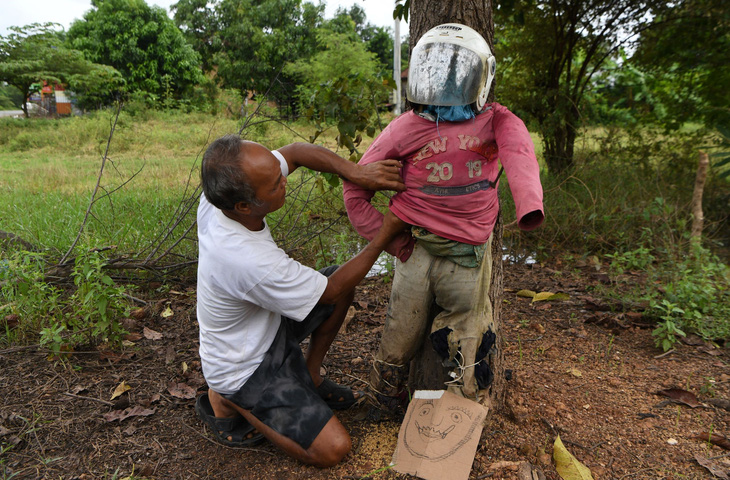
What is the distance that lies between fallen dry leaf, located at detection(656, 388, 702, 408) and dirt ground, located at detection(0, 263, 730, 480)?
0.01 metres

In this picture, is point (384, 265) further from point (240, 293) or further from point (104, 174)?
point (104, 174)

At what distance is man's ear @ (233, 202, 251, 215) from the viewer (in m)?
2.09

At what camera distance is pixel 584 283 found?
14.3 ft

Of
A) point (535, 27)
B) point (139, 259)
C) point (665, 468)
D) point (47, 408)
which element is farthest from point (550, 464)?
point (535, 27)

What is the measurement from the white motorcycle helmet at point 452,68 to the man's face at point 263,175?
0.61 m

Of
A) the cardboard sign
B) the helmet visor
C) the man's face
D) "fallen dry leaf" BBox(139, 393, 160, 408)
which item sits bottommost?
"fallen dry leaf" BBox(139, 393, 160, 408)

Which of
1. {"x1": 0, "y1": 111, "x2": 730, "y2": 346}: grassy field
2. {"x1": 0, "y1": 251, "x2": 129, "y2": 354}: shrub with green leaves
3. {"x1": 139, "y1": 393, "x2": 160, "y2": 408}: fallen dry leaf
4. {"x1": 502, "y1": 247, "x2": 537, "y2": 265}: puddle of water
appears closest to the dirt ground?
{"x1": 139, "y1": 393, "x2": 160, "y2": 408}: fallen dry leaf

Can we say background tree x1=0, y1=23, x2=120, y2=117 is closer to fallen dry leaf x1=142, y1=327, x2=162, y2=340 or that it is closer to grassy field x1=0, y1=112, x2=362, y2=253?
grassy field x1=0, y1=112, x2=362, y2=253

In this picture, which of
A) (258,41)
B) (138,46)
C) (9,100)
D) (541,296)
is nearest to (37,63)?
(138,46)

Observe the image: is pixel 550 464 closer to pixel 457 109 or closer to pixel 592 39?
pixel 457 109

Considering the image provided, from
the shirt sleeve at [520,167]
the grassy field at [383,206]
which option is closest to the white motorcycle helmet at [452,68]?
the shirt sleeve at [520,167]

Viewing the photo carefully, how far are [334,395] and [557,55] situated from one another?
206 inches

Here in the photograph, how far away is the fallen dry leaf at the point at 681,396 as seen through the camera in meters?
2.60

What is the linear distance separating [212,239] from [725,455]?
2.30m
